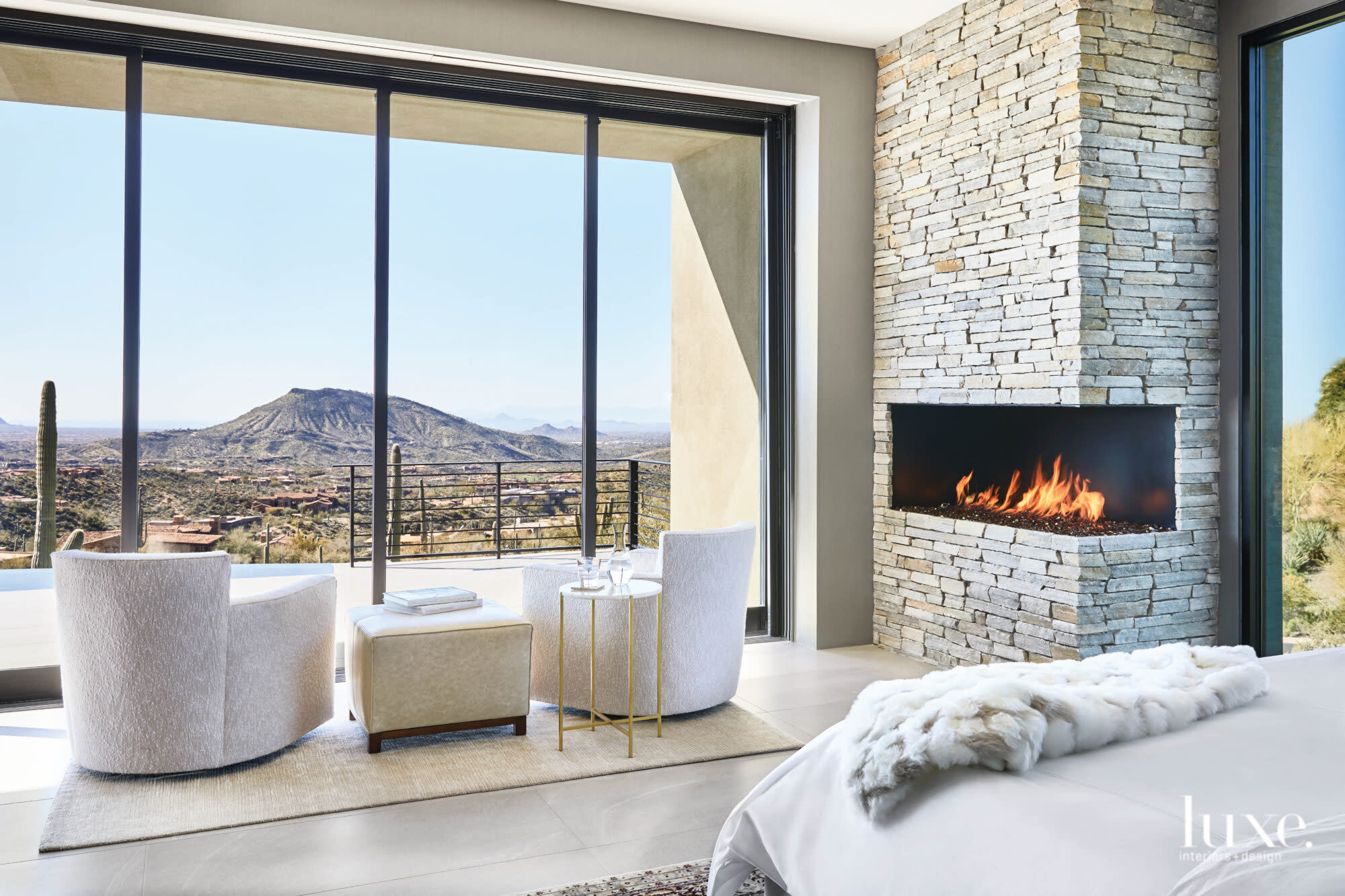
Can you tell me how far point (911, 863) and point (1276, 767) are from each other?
59 cm

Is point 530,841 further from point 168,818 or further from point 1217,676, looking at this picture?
point 1217,676

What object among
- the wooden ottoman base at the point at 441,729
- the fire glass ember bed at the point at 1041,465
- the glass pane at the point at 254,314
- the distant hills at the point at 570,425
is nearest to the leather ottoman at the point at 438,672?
the wooden ottoman base at the point at 441,729

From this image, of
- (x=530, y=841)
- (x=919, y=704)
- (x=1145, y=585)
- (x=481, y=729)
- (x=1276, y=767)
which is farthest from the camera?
(x=1145, y=585)

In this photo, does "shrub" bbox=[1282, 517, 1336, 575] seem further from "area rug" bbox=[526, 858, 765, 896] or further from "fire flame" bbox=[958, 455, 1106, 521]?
"area rug" bbox=[526, 858, 765, 896]

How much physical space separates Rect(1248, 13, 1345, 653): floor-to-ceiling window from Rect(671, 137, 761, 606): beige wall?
7.85 ft

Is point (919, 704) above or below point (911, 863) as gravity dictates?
above

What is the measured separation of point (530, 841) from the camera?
277 cm

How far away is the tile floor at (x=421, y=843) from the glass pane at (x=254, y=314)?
1295mm

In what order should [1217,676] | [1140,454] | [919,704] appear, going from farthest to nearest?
[1140,454] < [1217,676] < [919,704]

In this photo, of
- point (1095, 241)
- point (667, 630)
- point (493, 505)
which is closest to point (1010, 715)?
point (667, 630)

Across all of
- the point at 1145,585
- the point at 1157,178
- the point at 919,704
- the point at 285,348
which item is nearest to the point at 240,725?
the point at 285,348

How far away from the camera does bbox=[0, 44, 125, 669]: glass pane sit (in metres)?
4.12

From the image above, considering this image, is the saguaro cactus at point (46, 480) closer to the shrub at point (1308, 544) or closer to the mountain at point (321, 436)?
the mountain at point (321, 436)

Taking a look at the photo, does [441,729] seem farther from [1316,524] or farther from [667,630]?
[1316,524]
